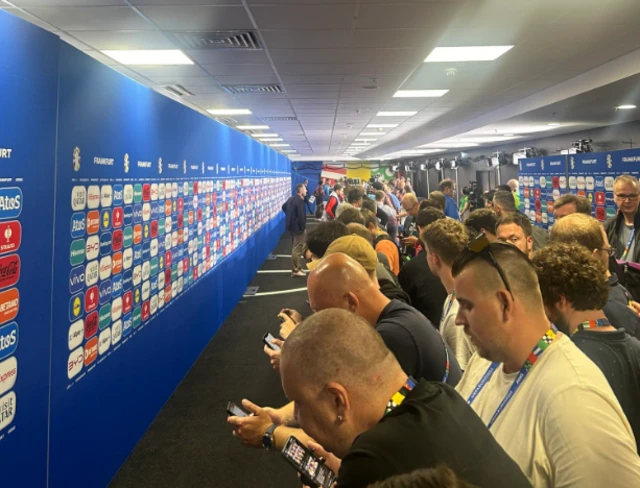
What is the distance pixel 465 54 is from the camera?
482 cm

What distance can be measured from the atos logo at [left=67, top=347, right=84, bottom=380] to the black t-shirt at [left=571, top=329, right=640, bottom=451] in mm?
2239

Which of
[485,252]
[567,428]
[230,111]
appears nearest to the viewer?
[567,428]

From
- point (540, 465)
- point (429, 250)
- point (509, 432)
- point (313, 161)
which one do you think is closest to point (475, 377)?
point (509, 432)

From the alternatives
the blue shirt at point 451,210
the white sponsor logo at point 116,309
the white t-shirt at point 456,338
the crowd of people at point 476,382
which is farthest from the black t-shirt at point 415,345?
the blue shirt at point 451,210

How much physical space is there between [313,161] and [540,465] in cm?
2788

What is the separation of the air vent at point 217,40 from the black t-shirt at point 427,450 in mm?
3857

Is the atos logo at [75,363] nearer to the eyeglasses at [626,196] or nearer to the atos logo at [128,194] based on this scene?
the atos logo at [128,194]

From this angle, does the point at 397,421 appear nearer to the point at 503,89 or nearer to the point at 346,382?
the point at 346,382

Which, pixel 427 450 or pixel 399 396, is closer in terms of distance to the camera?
pixel 427 450

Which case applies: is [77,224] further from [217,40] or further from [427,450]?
[217,40]

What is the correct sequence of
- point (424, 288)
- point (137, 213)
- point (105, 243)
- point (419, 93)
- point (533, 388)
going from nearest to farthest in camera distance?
point (533, 388)
point (105, 243)
point (424, 288)
point (137, 213)
point (419, 93)

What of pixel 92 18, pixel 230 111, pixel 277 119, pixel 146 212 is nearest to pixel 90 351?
pixel 146 212

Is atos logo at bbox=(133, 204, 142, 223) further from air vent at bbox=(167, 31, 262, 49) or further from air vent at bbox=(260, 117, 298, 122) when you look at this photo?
air vent at bbox=(260, 117, 298, 122)

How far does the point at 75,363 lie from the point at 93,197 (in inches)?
34.2
